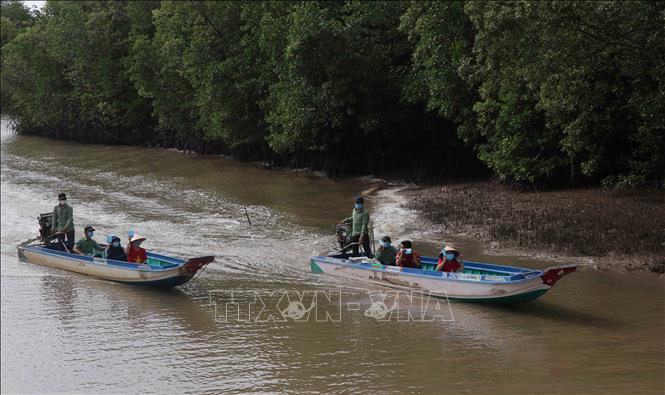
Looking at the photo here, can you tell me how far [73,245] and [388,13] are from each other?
1348 cm

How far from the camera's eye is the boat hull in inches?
552

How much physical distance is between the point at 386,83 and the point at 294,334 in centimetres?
1581

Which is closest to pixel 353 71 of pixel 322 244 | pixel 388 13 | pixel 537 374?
pixel 388 13

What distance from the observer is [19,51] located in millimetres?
43500

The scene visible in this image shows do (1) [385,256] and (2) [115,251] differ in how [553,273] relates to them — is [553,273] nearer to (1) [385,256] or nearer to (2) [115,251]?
(1) [385,256]

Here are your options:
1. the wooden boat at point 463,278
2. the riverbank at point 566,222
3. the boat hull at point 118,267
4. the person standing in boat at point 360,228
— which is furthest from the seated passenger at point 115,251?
the riverbank at point 566,222

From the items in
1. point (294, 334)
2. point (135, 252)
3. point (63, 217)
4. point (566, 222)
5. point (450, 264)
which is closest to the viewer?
point (294, 334)

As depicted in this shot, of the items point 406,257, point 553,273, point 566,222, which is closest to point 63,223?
point 406,257

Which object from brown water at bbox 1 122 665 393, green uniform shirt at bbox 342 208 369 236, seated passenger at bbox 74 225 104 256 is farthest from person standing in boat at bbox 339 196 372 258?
seated passenger at bbox 74 225 104 256

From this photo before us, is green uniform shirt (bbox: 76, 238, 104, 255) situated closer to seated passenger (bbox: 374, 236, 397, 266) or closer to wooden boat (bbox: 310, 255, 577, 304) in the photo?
wooden boat (bbox: 310, 255, 577, 304)

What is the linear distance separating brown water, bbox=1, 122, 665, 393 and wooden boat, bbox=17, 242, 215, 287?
0.26 metres

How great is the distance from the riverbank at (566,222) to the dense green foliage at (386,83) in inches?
28.5

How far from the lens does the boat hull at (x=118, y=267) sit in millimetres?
14023

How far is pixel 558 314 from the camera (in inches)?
492
